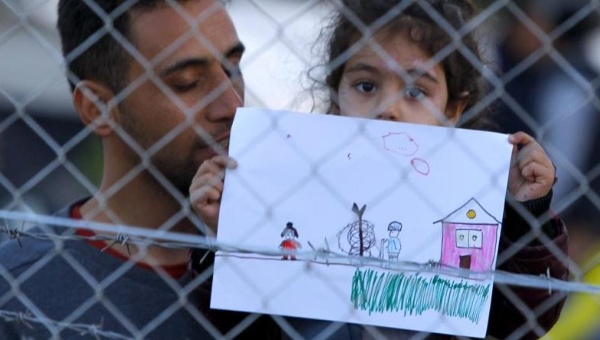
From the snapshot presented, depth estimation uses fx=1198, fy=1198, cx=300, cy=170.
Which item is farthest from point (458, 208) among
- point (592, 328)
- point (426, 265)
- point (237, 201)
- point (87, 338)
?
point (592, 328)

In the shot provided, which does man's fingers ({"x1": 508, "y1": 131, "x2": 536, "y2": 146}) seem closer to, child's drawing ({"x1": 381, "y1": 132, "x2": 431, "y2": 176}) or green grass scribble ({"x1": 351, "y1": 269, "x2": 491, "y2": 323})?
child's drawing ({"x1": 381, "y1": 132, "x2": 431, "y2": 176})

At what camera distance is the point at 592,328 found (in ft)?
11.0

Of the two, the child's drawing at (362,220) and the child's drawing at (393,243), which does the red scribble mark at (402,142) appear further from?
the child's drawing at (393,243)

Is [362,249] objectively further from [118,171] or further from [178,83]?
[118,171]

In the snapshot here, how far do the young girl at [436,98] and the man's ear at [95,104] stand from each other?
0.44 metres

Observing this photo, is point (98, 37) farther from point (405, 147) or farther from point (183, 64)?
point (405, 147)

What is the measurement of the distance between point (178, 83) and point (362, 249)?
1.71 feet

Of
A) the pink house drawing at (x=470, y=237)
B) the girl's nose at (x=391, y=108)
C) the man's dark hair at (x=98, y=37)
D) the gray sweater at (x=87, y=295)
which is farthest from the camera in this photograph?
the man's dark hair at (x=98, y=37)

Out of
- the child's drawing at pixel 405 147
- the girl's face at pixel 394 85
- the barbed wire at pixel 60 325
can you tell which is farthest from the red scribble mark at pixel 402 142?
the barbed wire at pixel 60 325

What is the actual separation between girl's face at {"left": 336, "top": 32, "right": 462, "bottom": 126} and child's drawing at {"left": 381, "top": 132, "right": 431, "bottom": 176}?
0.10 meters

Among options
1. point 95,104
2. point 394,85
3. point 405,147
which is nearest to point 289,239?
point 405,147

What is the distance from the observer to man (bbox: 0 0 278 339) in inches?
87.0

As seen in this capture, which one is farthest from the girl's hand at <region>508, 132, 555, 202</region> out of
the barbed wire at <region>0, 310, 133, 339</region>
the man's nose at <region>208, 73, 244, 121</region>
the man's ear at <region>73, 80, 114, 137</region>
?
the man's ear at <region>73, 80, 114, 137</region>

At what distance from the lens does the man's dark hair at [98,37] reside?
2.36m
